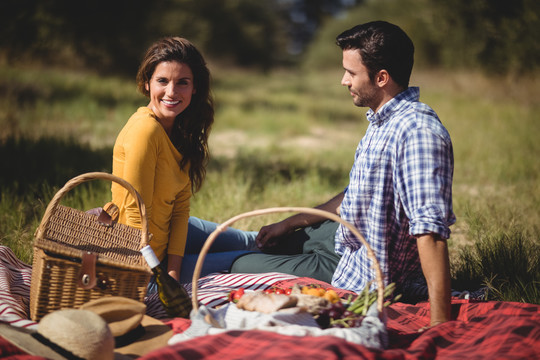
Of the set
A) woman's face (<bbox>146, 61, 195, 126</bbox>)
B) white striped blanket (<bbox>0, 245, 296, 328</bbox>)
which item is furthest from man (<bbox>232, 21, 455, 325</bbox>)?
woman's face (<bbox>146, 61, 195, 126</bbox>)

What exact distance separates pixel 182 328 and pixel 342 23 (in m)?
42.1

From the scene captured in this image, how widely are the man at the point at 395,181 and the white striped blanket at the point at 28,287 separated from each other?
377mm

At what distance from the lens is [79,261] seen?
7.73ft

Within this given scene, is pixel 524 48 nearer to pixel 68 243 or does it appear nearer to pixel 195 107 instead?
pixel 195 107

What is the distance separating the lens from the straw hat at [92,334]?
197cm

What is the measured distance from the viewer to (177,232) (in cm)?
308

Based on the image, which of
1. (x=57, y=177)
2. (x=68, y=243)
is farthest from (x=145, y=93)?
(x=57, y=177)

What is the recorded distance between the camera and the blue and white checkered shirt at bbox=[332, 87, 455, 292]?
2.33 meters

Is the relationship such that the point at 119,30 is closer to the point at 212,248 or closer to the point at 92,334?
the point at 212,248

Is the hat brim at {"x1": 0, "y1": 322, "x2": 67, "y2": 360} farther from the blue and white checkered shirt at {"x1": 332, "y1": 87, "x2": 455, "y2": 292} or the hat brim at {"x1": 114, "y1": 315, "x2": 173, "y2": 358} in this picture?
the blue and white checkered shirt at {"x1": 332, "y1": 87, "x2": 455, "y2": 292}

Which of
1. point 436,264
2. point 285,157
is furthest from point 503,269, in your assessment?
point 285,157

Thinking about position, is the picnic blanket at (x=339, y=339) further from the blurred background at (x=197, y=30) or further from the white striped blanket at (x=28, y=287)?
the blurred background at (x=197, y=30)

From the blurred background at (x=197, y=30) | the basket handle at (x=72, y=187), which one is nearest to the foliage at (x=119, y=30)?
the blurred background at (x=197, y=30)

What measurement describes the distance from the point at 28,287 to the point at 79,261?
2.63ft
